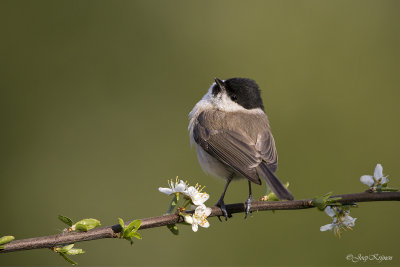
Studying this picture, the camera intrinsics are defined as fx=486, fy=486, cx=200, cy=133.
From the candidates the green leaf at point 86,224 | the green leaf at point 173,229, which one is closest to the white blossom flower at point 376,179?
the green leaf at point 173,229

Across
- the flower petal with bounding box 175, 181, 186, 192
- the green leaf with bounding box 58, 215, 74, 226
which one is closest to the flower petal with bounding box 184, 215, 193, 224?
the flower petal with bounding box 175, 181, 186, 192

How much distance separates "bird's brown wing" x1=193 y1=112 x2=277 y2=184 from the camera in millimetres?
3294

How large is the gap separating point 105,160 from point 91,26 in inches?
80.0

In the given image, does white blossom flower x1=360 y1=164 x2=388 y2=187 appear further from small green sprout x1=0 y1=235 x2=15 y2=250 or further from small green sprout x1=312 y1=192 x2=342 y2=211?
small green sprout x1=0 y1=235 x2=15 y2=250

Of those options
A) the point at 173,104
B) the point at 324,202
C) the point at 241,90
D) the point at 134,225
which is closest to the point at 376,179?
the point at 324,202

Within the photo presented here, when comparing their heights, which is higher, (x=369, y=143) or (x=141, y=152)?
(x=141, y=152)

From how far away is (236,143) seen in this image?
356 centimetres

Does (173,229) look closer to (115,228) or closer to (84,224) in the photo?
(115,228)

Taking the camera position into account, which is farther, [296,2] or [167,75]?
[296,2]

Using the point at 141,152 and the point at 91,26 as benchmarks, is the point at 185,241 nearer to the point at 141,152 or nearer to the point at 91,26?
the point at 141,152

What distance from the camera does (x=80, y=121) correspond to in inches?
236

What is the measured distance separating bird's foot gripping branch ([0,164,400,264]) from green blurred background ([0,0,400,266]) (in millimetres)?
2352

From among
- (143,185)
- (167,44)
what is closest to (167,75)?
(167,44)

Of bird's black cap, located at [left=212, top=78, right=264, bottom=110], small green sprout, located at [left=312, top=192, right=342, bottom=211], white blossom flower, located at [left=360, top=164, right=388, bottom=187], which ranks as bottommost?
small green sprout, located at [left=312, top=192, right=342, bottom=211]
